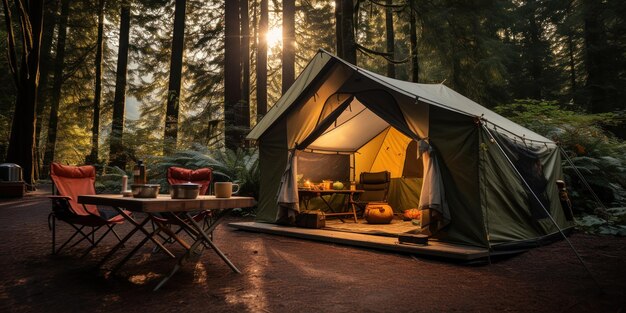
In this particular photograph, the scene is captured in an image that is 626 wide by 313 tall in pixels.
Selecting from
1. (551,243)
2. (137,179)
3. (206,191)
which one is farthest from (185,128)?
(551,243)

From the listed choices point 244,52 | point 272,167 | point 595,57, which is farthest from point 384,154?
point 595,57

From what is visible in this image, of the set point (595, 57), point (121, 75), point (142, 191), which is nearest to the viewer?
point (142, 191)

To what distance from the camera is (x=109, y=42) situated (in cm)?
1573

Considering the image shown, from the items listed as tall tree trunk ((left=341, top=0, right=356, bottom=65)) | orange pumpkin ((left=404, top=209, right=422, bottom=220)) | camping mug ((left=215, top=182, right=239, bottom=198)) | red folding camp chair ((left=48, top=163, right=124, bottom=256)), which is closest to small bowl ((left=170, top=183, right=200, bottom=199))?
camping mug ((left=215, top=182, right=239, bottom=198))

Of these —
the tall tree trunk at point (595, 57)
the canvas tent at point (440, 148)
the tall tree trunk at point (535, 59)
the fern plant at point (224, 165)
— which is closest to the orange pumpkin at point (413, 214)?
the canvas tent at point (440, 148)

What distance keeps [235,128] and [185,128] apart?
12.5 feet

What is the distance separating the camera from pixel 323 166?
7.50m

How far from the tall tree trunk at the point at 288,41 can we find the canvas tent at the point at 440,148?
3850 mm

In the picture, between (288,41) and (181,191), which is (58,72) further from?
(181,191)

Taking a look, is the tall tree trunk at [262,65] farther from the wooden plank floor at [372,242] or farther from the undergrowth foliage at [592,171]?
the undergrowth foliage at [592,171]

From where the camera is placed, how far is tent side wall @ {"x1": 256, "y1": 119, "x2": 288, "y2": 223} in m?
6.08

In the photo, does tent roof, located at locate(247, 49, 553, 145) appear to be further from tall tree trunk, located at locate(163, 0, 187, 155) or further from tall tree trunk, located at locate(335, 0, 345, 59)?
tall tree trunk, located at locate(163, 0, 187, 155)

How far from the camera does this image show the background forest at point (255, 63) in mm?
8945

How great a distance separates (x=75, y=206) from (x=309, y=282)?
255 cm
